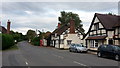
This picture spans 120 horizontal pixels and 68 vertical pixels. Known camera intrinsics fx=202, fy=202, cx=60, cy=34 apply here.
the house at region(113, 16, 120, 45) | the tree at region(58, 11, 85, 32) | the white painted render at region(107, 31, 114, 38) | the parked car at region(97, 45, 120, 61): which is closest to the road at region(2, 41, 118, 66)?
the parked car at region(97, 45, 120, 61)

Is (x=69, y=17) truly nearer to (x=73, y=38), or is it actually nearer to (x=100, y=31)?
(x=73, y=38)

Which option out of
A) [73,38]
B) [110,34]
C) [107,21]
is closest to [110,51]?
[110,34]

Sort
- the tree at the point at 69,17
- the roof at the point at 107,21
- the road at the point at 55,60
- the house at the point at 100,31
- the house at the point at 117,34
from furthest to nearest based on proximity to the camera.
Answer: the tree at the point at 69,17, the roof at the point at 107,21, the house at the point at 100,31, the house at the point at 117,34, the road at the point at 55,60

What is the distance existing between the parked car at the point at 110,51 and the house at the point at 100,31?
26.0 ft

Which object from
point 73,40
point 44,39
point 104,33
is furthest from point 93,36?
point 44,39

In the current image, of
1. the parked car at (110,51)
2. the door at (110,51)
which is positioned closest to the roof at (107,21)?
the parked car at (110,51)

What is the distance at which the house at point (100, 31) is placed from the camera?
107 feet

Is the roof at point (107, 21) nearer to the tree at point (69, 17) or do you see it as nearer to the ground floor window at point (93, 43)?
the ground floor window at point (93, 43)

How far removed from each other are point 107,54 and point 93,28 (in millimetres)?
15350

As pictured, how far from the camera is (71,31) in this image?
50781mm

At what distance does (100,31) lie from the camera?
35156 mm

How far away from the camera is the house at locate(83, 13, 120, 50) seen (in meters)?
32.7

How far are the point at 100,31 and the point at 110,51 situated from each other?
13.1m

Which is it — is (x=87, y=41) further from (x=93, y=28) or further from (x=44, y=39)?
(x=44, y=39)
